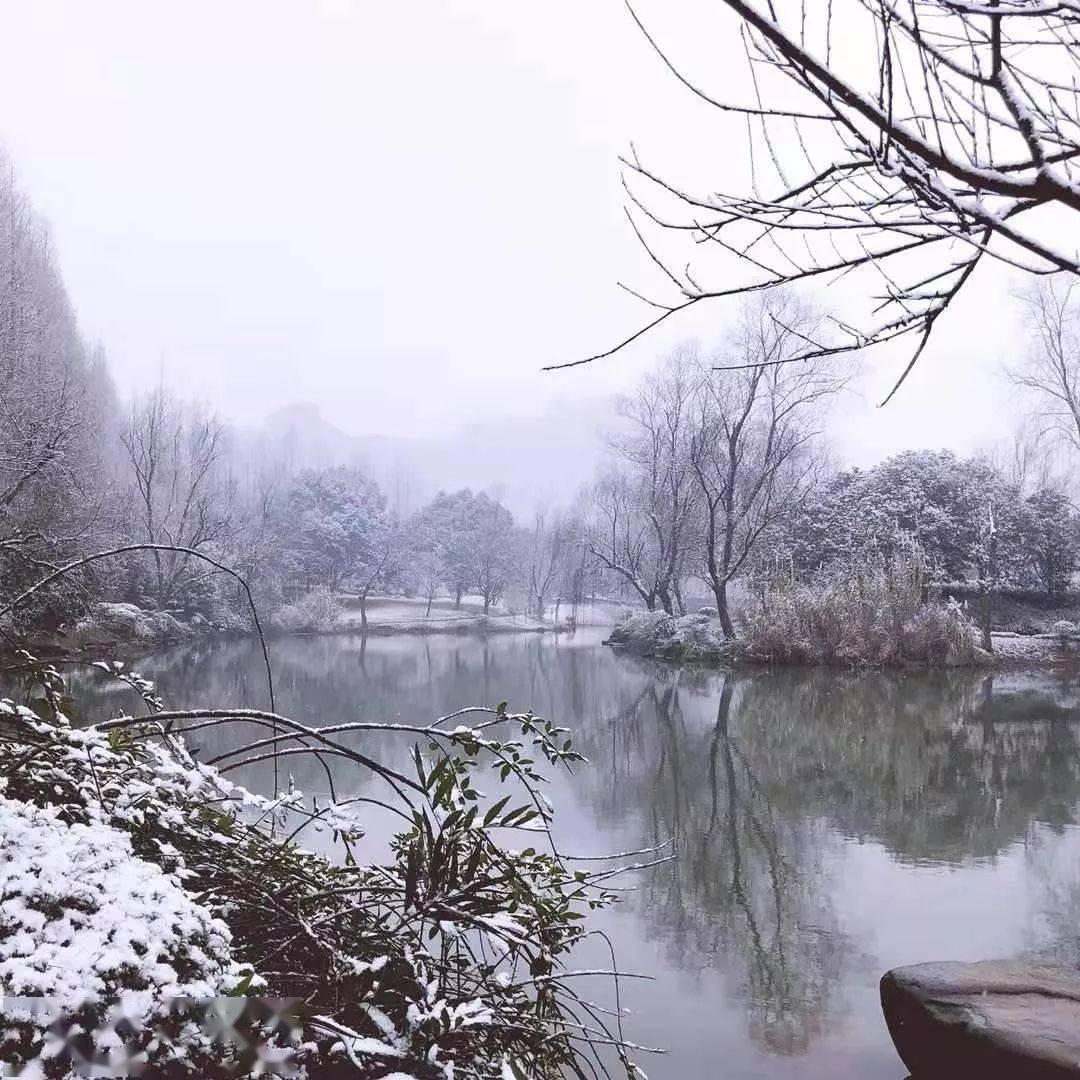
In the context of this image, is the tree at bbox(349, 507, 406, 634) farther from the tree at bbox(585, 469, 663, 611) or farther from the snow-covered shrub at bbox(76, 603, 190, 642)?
the snow-covered shrub at bbox(76, 603, 190, 642)

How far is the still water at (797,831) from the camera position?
2.54 meters

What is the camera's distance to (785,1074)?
7.22ft

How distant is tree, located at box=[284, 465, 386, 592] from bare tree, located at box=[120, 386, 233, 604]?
7.24ft

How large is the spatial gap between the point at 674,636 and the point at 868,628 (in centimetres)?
345

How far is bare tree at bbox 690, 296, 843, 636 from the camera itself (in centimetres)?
1449

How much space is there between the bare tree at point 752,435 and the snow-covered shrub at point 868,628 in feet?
6.52

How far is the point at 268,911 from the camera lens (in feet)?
3.77

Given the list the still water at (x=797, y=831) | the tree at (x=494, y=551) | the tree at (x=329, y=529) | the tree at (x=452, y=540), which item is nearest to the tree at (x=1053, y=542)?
the still water at (x=797, y=831)

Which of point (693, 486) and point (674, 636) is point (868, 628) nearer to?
point (674, 636)

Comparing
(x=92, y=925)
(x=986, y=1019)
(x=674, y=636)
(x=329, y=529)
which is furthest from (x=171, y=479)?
(x=92, y=925)

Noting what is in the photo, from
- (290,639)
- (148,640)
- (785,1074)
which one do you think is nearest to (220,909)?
(785,1074)

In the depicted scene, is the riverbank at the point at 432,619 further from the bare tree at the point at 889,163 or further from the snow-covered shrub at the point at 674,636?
the bare tree at the point at 889,163

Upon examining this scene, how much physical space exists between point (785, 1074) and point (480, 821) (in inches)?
59.1

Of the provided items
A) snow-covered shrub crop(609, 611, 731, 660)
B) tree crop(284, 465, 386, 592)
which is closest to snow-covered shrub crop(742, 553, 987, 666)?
snow-covered shrub crop(609, 611, 731, 660)
